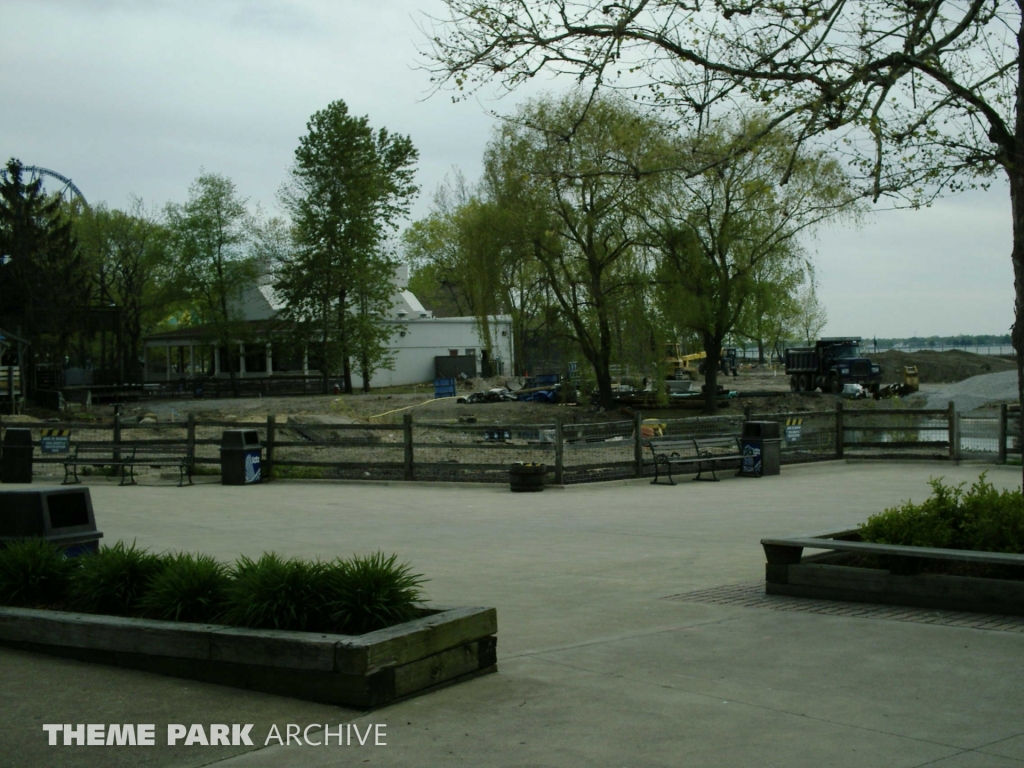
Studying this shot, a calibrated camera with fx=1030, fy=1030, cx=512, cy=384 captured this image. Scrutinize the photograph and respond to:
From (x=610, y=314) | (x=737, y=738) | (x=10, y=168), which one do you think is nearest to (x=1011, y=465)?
(x=737, y=738)

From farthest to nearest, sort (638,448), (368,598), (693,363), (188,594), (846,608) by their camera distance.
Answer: (693,363)
(638,448)
(846,608)
(188,594)
(368,598)

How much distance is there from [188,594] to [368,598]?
1.31 meters

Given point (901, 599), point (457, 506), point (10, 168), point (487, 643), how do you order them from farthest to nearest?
point (10, 168) → point (457, 506) → point (901, 599) → point (487, 643)

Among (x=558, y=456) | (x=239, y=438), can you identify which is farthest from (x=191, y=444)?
(x=558, y=456)

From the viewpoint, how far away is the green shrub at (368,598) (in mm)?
6039

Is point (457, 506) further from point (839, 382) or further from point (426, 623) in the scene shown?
point (839, 382)

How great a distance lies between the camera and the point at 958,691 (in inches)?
233

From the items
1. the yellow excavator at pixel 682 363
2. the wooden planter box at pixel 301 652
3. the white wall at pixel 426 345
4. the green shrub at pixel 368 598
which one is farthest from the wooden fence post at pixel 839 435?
the white wall at pixel 426 345

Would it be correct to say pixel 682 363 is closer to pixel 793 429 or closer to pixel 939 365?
pixel 939 365

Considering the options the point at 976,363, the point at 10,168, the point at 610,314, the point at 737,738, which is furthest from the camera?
the point at 976,363

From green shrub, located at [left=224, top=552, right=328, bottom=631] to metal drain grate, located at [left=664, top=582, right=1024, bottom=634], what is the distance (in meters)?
3.79

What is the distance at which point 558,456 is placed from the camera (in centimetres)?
2003

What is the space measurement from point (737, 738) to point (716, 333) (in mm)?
42239

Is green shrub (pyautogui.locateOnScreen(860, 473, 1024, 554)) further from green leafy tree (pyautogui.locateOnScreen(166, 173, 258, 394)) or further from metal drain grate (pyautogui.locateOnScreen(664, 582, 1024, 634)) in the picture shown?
green leafy tree (pyautogui.locateOnScreen(166, 173, 258, 394))
